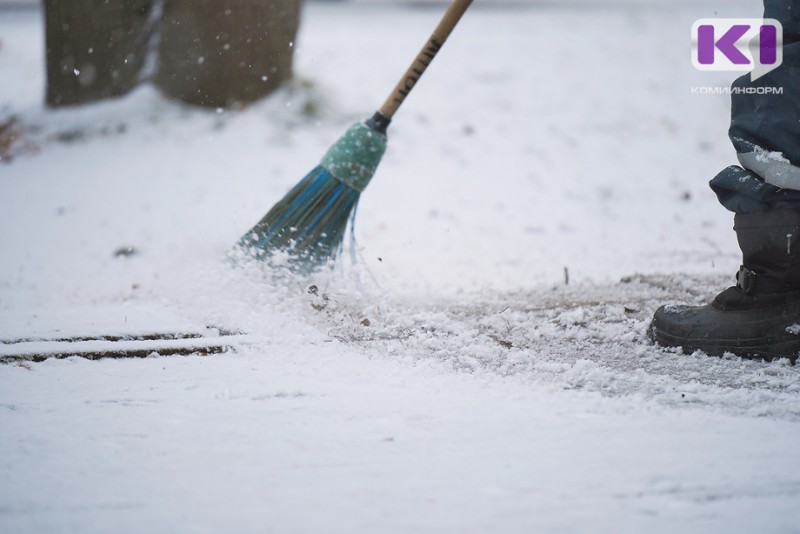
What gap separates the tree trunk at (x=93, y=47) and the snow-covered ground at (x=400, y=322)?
0.41 feet

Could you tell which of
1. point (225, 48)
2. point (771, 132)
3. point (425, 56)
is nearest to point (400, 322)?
point (425, 56)

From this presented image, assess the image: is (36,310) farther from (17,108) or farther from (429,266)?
(17,108)

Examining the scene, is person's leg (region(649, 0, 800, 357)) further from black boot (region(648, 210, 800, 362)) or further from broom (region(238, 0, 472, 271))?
broom (region(238, 0, 472, 271))

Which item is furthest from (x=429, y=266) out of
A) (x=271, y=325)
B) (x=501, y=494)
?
(x=501, y=494)

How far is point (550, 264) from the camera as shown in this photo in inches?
112

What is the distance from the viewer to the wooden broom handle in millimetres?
2125

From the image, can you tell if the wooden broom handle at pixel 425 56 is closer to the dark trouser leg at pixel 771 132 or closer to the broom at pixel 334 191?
the broom at pixel 334 191

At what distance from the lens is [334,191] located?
84.9 inches

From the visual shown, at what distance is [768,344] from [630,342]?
0.32m

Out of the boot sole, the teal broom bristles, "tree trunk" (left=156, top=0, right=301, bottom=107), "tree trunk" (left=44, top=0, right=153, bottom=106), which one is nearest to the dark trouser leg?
the boot sole

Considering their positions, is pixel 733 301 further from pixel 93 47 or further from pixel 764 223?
pixel 93 47

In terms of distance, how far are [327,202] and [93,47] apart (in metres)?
2.57

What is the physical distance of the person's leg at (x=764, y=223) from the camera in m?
1.62

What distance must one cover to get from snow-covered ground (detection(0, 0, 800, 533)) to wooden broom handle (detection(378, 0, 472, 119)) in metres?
0.53
